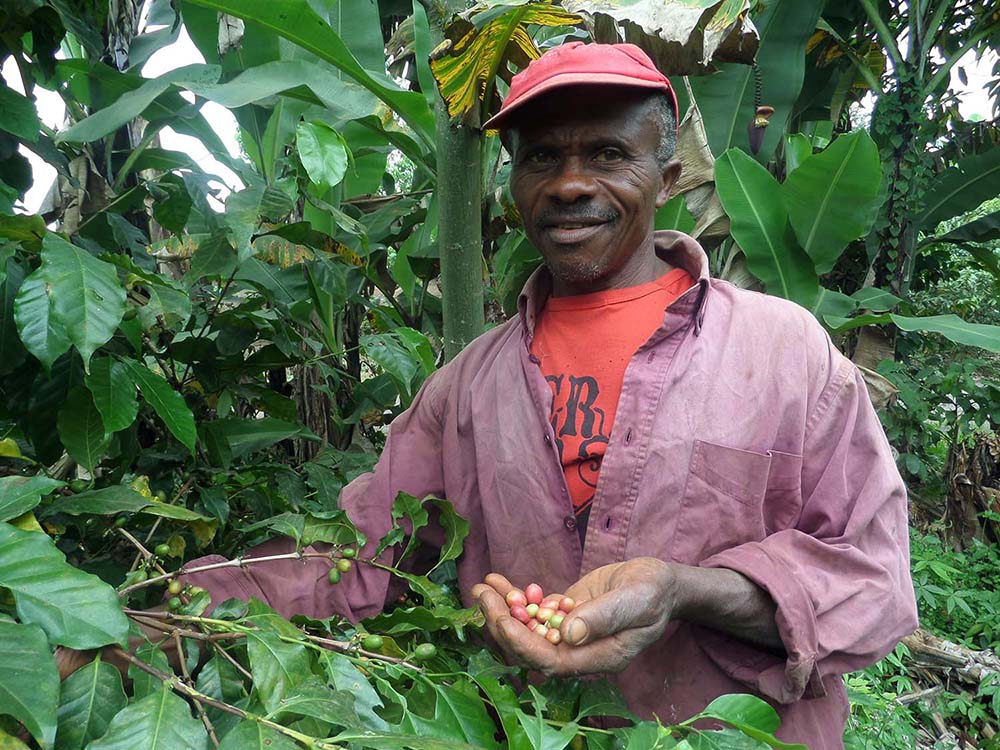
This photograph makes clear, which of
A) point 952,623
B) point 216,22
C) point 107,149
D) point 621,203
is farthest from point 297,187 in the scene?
point 952,623

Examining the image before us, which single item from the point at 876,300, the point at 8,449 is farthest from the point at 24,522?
the point at 876,300

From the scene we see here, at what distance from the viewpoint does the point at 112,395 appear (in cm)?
118

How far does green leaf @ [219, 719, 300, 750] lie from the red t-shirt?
0.71 m

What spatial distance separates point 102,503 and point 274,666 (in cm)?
43

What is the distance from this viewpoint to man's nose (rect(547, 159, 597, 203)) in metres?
1.38

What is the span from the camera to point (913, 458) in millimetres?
4453

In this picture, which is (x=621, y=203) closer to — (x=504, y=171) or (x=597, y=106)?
(x=597, y=106)

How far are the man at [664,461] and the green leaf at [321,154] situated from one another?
27 centimetres

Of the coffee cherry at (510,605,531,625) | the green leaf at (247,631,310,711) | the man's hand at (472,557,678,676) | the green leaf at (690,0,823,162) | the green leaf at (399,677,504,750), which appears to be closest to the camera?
the green leaf at (247,631,310,711)

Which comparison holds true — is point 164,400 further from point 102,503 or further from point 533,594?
point 533,594

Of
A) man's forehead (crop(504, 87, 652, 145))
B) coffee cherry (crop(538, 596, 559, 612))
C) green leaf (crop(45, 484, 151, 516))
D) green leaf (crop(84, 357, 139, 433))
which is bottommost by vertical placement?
coffee cherry (crop(538, 596, 559, 612))

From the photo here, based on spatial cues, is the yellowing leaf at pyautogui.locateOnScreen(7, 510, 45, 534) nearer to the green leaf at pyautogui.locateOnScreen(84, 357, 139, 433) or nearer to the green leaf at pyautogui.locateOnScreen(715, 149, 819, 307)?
the green leaf at pyautogui.locateOnScreen(84, 357, 139, 433)

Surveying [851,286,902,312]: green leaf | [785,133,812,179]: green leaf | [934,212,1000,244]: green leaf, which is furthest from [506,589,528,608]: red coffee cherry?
[934,212,1000,244]: green leaf

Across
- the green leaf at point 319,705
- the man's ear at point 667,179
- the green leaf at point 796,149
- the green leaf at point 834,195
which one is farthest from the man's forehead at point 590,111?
the green leaf at point 796,149
